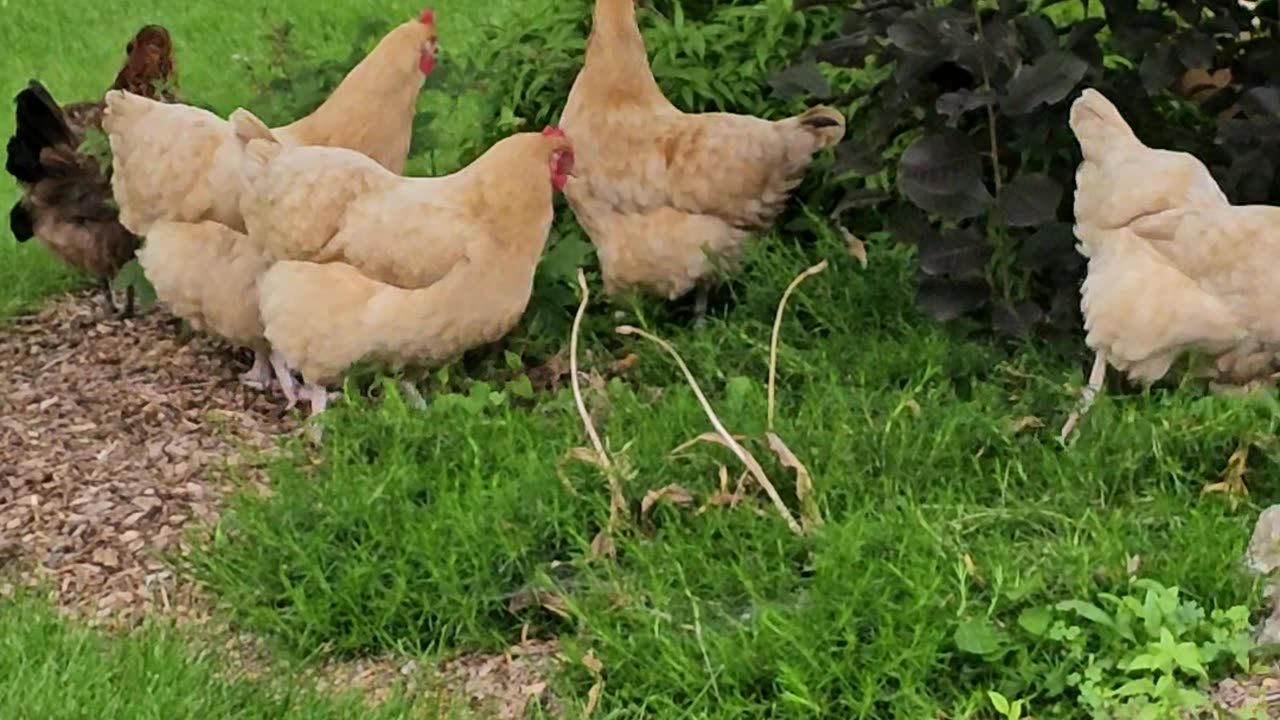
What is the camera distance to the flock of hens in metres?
3.73

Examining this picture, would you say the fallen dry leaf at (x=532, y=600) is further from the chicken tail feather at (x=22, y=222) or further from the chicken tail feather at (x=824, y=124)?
the chicken tail feather at (x=22, y=222)

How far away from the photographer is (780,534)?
10.8 ft

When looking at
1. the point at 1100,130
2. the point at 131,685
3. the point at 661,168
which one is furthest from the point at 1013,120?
the point at 131,685

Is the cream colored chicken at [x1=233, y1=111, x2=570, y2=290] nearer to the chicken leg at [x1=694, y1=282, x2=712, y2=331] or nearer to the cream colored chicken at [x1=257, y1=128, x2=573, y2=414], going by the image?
the cream colored chicken at [x1=257, y1=128, x2=573, y2=414]

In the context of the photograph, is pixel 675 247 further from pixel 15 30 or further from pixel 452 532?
pixel 15 30

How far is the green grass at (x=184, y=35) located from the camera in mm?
8125

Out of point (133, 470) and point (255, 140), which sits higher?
point (255, 140)

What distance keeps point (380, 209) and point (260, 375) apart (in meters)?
0.87

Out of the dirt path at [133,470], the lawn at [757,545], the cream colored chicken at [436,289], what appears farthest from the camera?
the cream colored chicken at [436,289]

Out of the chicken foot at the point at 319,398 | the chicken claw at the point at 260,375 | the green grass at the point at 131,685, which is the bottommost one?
the chicken claw at the point at 260,375

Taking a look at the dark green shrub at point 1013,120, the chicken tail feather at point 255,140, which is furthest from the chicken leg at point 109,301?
the dark green shrub at point 1013,120

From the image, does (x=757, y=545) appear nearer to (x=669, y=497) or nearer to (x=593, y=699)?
(x=669, y=497)

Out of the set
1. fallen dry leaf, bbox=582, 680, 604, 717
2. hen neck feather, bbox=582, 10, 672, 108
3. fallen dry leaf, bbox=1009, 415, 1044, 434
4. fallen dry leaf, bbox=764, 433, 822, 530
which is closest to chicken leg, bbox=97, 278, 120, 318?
hen neck feather, bbox=582, 10, 672, 108

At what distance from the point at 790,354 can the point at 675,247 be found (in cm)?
64
